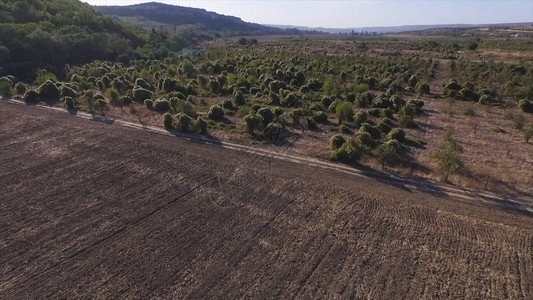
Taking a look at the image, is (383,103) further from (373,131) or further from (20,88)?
(20,88)

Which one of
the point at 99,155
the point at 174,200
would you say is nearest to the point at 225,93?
the point at 99,155

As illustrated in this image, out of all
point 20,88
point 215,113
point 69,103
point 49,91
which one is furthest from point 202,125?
point 20,88

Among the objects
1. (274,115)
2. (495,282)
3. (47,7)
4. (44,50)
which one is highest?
(47,7)

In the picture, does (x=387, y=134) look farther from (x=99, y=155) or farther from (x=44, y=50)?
(x=44, y=50)

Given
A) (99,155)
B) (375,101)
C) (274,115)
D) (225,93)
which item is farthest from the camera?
(225,93)

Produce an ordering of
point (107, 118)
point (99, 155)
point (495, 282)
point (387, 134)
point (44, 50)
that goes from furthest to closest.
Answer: point (44, 50), point (107, 118), point (387, 134), point (99, 155), point (495, 282)

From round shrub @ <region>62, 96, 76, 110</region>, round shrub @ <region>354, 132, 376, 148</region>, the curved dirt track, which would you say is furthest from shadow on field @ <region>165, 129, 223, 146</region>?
round shrub @ <region>62, 96, 76, 110</region>

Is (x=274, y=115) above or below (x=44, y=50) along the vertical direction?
below
